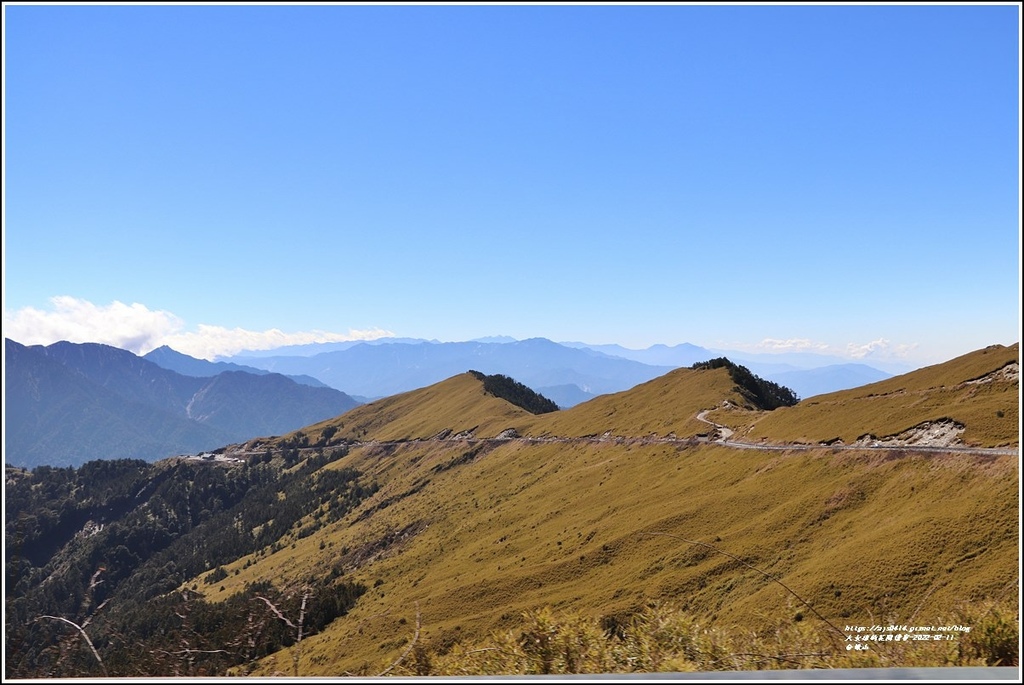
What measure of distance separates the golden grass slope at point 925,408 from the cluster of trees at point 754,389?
1080 inches

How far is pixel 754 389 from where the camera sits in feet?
347

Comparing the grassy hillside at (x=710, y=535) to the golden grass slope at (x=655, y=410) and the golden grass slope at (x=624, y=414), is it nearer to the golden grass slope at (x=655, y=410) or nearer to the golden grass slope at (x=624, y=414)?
the golden grass slope at (x=655, y=410)

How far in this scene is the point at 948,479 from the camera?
1357 inches

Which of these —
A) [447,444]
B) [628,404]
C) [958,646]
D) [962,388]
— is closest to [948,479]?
[962,388]

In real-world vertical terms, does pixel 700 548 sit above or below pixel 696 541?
below

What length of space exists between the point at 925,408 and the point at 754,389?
5721 cm

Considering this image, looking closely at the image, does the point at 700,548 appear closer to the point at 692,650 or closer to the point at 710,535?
the point at 710,535

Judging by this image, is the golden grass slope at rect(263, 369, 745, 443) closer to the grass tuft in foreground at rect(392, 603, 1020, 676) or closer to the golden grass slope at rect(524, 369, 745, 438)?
the golden grass slope at rect(524, 369, 745, 438)

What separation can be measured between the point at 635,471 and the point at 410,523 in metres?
38.6

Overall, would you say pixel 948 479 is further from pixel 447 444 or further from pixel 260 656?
pixel 447 444

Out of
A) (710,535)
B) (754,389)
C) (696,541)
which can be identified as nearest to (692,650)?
(696,541)

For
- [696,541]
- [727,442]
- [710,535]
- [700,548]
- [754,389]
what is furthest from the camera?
[754,389]

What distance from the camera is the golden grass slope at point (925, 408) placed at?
40531 millimetres

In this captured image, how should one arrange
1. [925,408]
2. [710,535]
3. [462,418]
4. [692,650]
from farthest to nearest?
1. [462,418]
2. [925,408]
3. [710,535]
4. [692,650]
